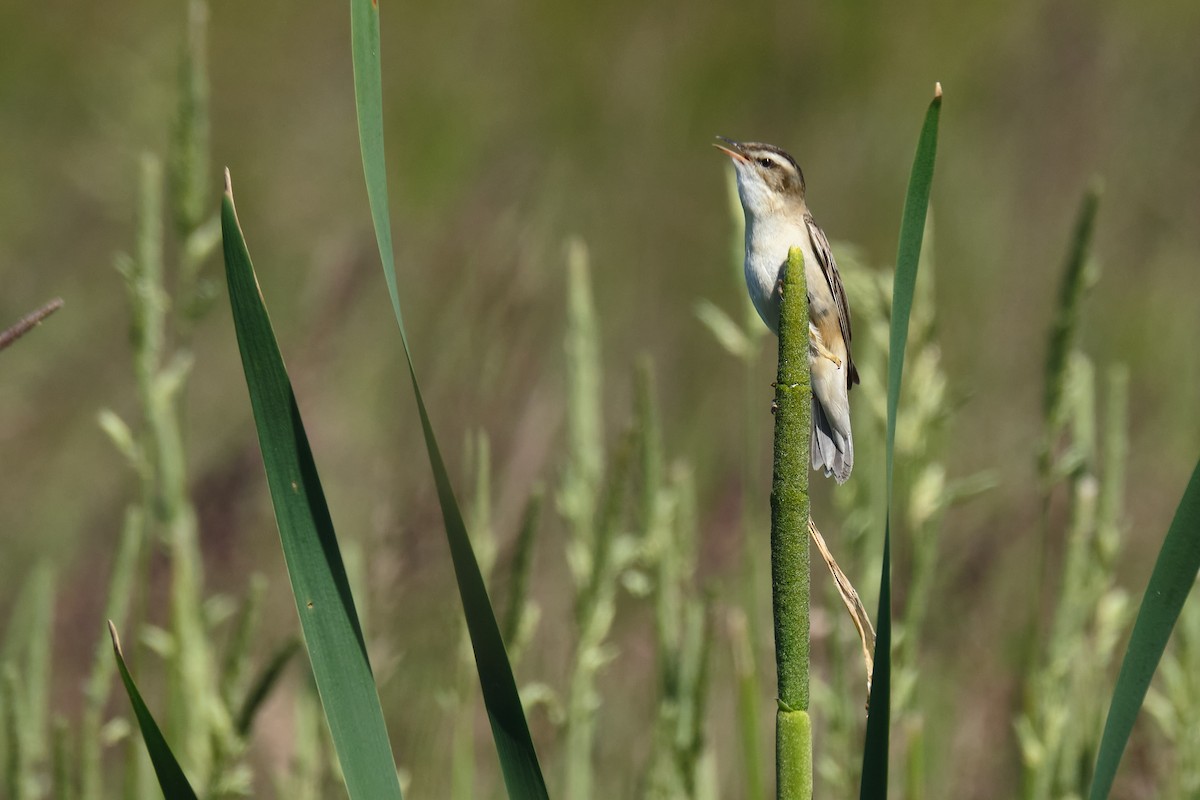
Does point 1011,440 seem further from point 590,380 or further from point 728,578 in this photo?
point 590,380

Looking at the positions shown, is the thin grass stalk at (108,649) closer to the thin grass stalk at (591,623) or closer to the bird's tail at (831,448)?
the thin grass stalk at (591,623)

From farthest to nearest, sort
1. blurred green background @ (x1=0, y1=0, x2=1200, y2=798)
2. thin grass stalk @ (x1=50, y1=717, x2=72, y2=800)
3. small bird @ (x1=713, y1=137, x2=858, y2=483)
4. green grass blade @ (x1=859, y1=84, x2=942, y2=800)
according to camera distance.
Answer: blurred green background @ (x1=0, y1=0, x2=1200, y2=798) → small bird @ (x1=713, y1=137, x2=858, y2=483) → thin grass stalk @ (x1=50, y1=717, x2=72, y2=800) → green grass blade @ (x1=859, y1=84, x2=942, y2=800)

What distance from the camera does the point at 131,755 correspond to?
87.0 inches

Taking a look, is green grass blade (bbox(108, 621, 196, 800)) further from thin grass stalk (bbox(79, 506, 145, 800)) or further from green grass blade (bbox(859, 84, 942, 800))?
thin grass stalk (bbox(79, 506, 145, 800))

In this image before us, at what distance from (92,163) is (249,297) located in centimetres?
487

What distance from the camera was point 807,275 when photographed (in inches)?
104

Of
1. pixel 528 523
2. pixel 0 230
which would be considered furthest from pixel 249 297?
pixel 0 230

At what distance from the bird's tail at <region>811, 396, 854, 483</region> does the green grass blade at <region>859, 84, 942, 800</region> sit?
1119 millimetres

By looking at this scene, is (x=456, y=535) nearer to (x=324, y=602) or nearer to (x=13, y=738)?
(x=324, y=602)

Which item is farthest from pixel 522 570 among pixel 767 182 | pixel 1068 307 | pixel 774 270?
pixel 767 182

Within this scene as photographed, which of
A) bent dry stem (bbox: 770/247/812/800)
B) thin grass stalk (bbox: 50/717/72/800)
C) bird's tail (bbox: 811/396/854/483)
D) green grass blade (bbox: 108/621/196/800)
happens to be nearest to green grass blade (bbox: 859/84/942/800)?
bent dry stem (bbox: 770/247/812/800)

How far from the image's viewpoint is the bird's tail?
230 cm

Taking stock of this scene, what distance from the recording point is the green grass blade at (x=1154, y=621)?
1.16 meters

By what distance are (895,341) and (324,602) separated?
60cm
